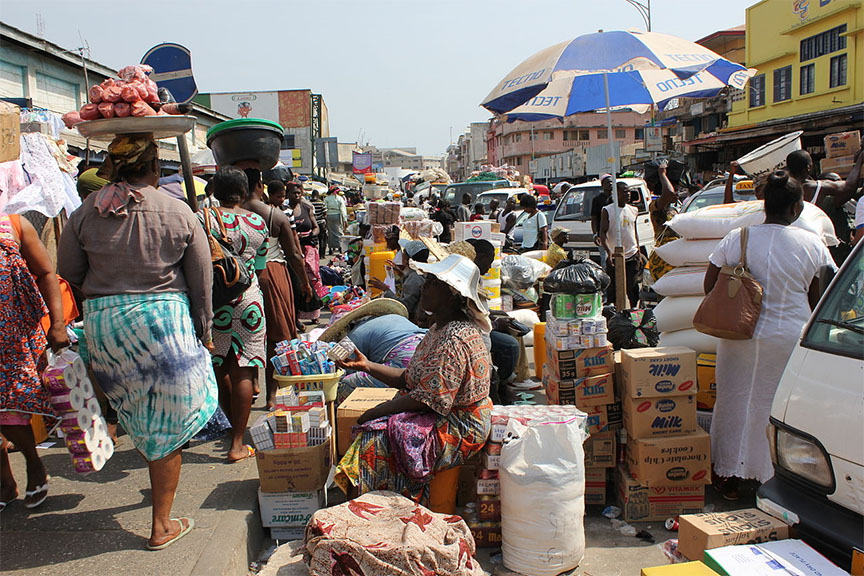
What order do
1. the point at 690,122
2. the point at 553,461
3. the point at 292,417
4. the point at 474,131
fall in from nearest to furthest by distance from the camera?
1. the point at 553,461
2. the point at 292,417
3. the point at 690,122
4. the point at 474,131

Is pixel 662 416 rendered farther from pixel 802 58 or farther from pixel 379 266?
pixel 802 58

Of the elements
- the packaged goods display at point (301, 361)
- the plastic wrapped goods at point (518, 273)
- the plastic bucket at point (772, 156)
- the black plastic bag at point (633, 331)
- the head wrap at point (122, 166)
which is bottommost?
the black plastic bag at point (633, 331)

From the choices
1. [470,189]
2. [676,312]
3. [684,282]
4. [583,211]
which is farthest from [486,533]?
[470,189]

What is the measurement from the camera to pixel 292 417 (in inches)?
145

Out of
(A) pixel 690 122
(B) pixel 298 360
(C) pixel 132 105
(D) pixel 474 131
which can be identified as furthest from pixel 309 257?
(D) pixel 474 131

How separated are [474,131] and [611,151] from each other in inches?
4197

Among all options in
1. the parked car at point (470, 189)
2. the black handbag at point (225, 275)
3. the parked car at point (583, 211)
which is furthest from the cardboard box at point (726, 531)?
the parked car at point (470, 189)

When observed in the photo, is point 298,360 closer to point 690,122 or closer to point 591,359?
point 591,359

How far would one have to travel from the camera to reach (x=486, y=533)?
12.1ft

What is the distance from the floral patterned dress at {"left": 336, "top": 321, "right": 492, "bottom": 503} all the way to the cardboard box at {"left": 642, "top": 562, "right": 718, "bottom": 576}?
51.8 inches

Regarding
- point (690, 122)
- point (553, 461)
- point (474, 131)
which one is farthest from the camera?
point (474, 131)

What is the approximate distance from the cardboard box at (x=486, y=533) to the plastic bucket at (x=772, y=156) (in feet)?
14.3

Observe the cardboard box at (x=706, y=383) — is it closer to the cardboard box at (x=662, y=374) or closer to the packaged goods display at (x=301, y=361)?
the cardboard box at (x=662, y=374)

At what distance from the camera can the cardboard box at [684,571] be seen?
2.32m
